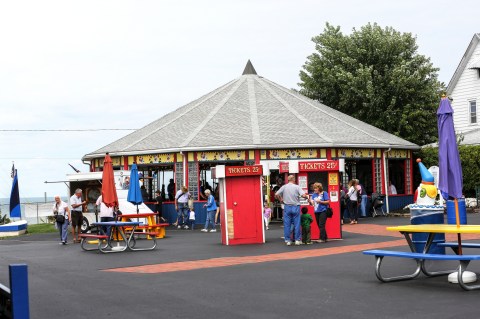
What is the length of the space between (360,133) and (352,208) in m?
7.20

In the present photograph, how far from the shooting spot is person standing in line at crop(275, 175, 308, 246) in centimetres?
2081

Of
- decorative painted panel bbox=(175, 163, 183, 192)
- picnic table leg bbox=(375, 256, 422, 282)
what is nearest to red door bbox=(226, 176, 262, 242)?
picnic table leg bbox=(375, 256, 422, 282)

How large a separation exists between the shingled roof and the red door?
11.4 meters

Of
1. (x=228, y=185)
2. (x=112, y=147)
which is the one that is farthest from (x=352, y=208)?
(x=112, y=147)

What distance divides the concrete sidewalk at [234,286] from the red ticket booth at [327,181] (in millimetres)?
2065

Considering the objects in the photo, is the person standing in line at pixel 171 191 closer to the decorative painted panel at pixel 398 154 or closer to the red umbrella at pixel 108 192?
the decorative painted panel at pixel 398 154

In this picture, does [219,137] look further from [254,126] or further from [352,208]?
[352,208]

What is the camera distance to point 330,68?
4875 centimetres

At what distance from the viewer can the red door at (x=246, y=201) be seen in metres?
22.4

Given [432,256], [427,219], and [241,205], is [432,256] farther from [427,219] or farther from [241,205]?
[241,205]

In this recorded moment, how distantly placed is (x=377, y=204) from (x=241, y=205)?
1461 centimetres

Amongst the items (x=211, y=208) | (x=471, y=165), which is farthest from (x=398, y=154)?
(x=211, y=208)

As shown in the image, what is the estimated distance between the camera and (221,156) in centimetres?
3444

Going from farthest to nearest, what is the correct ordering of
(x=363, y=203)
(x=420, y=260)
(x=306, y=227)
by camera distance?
(x=363, y=203)
(x=306, y=227)
(x=420, y=260)
